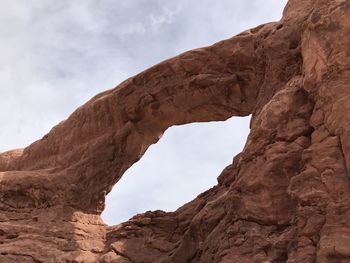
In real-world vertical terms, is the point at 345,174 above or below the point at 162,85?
below

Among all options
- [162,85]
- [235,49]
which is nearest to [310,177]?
[235,49]

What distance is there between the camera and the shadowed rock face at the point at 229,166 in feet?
30.8

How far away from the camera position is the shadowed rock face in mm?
9383

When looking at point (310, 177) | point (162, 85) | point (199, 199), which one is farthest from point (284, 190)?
point (162, 85)

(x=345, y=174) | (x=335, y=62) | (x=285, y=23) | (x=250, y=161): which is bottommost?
(x=345, y=174)

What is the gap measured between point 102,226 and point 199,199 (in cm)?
251

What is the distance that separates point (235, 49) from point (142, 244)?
4.99 meters

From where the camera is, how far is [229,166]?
13.8 m

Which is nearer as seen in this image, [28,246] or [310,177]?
[310,177]

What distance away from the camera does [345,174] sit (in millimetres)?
8977

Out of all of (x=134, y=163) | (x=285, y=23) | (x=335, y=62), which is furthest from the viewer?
(x=134, y=163)

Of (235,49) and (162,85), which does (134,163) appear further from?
(235,49)

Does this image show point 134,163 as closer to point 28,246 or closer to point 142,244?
point 142,244

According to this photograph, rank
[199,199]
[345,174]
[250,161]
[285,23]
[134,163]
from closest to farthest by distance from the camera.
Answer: [345,174] → [250,161] → [285,23] → [199,199] → [134,163]
